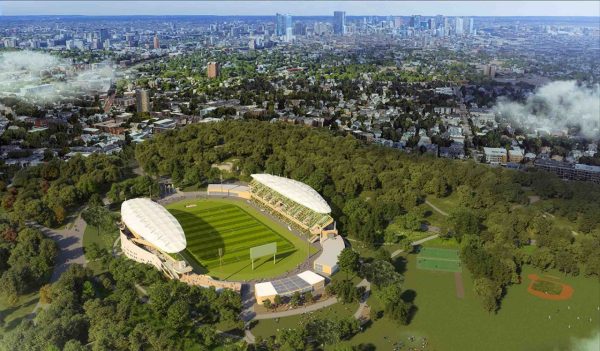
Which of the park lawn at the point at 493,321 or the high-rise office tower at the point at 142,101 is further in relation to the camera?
the high-rise office tower at the point at 142,101

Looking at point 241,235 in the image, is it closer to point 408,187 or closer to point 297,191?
point 297,191

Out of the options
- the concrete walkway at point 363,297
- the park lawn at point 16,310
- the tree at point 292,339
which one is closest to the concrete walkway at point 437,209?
the concrete walkway at point 363,297

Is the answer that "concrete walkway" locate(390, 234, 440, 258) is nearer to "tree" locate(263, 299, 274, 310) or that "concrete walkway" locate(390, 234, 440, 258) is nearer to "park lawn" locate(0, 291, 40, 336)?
"tree" locate(263, 299, 274, 310)

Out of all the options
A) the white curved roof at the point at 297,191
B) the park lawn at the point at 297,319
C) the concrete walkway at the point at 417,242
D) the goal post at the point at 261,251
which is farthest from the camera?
the white curved roof at the point at 297,191

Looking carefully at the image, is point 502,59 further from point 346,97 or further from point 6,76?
point 6,76

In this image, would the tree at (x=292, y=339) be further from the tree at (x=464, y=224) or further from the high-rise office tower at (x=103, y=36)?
the high-rise office tower at (x=103, y=36)
